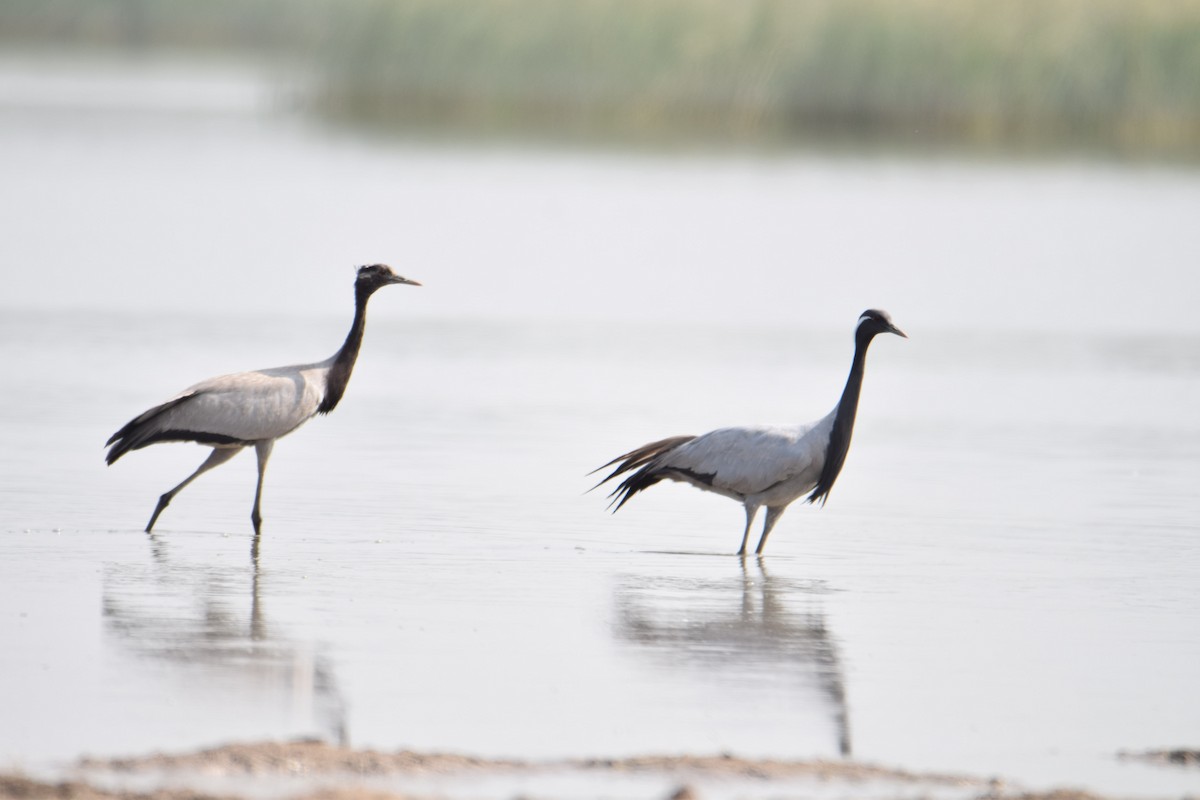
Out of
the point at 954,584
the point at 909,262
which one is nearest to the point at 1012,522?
the point at 954,584

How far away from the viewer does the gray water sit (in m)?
7.14

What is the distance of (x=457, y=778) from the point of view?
6180mm

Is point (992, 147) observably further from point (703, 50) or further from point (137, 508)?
point (137, 508)

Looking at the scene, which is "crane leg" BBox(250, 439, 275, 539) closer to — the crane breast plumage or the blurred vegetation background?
the crane breast plumage

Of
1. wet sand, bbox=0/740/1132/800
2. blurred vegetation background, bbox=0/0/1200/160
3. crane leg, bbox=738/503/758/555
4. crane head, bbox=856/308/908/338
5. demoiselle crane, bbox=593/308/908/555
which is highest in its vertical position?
blurred vegetation background, bbox=0/0/1200/160

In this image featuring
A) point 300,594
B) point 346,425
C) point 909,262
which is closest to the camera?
point 300,594

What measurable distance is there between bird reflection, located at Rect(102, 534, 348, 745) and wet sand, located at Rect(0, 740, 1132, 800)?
43cm

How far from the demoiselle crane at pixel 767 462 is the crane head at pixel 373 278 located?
183 centimetres

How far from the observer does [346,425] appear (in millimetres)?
14016

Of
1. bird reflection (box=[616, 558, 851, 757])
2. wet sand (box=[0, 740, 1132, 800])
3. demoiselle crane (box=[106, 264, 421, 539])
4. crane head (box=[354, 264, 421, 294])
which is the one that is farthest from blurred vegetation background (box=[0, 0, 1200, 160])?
wet sand (box=[0, 740, 1132, 800])

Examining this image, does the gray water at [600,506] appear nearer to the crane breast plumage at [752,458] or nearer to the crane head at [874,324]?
the crane breast plumage at [752,458]

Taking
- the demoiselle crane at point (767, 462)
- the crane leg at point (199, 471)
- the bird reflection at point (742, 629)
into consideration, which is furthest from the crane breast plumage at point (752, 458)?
the crane leg at point (199, 471)

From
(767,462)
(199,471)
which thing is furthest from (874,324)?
(199,471)

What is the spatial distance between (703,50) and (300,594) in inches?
1188
